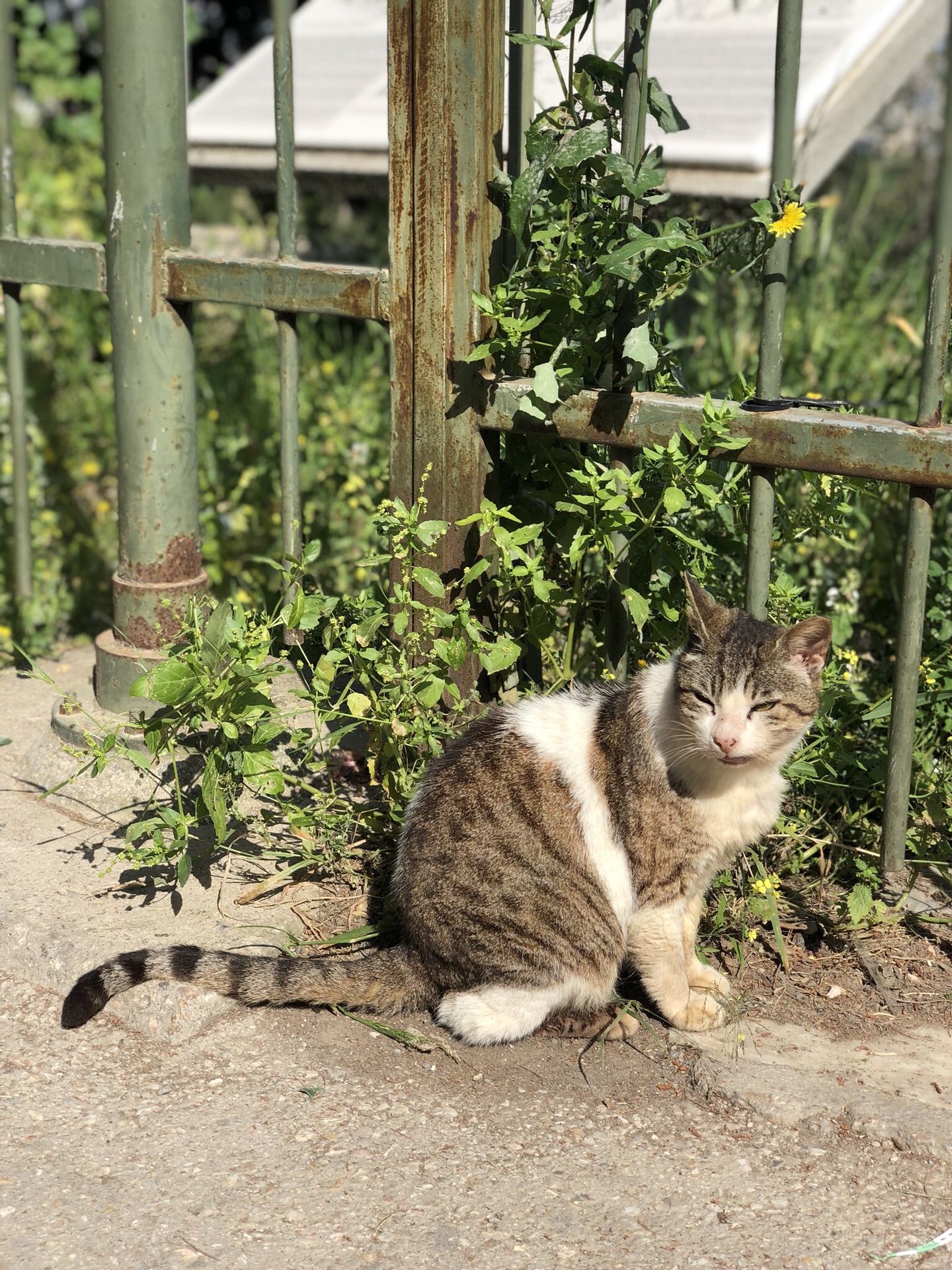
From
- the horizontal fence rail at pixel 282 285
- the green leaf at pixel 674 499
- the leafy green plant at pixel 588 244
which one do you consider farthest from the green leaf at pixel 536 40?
the green leaf at pixel 674 499

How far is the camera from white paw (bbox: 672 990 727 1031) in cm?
245

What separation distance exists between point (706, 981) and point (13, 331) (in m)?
2.62

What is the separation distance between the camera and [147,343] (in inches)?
123

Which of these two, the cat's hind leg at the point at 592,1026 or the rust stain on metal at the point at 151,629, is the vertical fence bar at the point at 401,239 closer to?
the rust stain on metal at the point at 151,629

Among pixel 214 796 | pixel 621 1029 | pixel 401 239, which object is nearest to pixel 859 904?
pixel 621 1029

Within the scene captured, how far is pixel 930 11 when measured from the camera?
5133 millimetres

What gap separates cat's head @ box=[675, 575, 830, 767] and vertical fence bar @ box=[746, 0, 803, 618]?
0.16 m

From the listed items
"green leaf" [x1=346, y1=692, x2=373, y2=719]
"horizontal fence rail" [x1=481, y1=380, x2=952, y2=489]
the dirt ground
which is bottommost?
the dirt ground

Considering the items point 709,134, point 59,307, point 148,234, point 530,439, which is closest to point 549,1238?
point 530,439

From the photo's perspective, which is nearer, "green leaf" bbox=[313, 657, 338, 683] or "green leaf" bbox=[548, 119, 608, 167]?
"green leaf" bbox=[548, 119, 608, 167]

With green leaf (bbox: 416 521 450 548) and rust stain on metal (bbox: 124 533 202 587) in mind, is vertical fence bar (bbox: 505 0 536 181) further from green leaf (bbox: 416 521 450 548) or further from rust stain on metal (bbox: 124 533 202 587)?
rust stain on metal (bbox: 124 533 202 587)

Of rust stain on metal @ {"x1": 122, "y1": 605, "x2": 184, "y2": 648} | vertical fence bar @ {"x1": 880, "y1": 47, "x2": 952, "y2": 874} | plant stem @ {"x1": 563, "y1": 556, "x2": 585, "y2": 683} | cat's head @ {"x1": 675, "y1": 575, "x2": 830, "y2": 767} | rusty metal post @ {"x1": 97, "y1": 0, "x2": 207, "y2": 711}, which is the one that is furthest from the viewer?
rust stain on metal @ {"x1": 122, "y1": 605, "x2": 184, "y2": 648}

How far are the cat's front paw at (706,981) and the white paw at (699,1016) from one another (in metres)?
0.06

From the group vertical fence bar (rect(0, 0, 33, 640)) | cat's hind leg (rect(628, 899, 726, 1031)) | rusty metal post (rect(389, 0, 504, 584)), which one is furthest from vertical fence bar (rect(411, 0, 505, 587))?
vertical fence bar (rect(0, 0, 33, 640))
